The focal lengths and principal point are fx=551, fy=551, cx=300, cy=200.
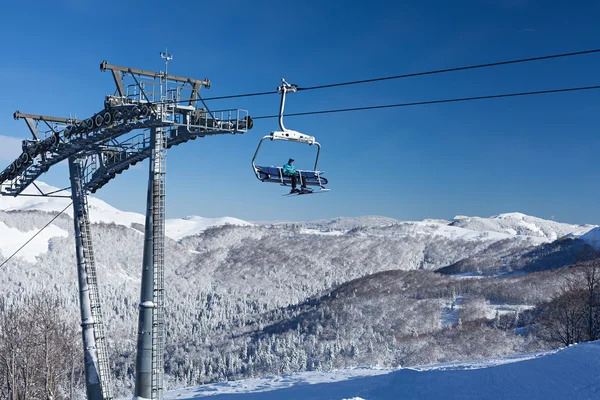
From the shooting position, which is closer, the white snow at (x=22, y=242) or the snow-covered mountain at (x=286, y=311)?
the snow-covered mountain at (x=286, y=311)

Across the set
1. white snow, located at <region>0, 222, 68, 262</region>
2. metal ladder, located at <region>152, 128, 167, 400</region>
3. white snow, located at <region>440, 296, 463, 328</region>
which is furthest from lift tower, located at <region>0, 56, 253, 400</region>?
white snow, located at <region>0, 222, 68, 262</region>

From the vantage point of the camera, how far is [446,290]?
112 meters

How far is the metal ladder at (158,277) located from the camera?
58.0 ft

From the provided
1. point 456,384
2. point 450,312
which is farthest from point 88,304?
point 450,312

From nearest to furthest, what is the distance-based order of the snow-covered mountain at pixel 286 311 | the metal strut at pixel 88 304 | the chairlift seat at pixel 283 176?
the chairlift seat at pixel 283 176
the metal strut at pixel 88 304
the snow-covered mountain at pixel 286 311

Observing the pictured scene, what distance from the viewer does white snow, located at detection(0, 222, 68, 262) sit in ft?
484

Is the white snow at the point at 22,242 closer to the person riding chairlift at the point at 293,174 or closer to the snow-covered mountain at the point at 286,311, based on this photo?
the snow-covered mountain at the point at 286,311

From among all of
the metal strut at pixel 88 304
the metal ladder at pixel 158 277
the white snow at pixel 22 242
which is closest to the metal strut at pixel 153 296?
the metal ladder at pixel 158 277

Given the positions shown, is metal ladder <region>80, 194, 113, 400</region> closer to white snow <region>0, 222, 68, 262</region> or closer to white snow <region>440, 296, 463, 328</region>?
white snow <region>440, 296, 463, 328</region>

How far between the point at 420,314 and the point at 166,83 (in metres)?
86.3

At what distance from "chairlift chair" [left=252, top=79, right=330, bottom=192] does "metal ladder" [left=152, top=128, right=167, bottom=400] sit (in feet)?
10.5

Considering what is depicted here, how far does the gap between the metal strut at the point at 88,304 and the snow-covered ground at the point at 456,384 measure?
3.54 meters

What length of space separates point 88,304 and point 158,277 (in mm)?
7680

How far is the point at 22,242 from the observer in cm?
15550
